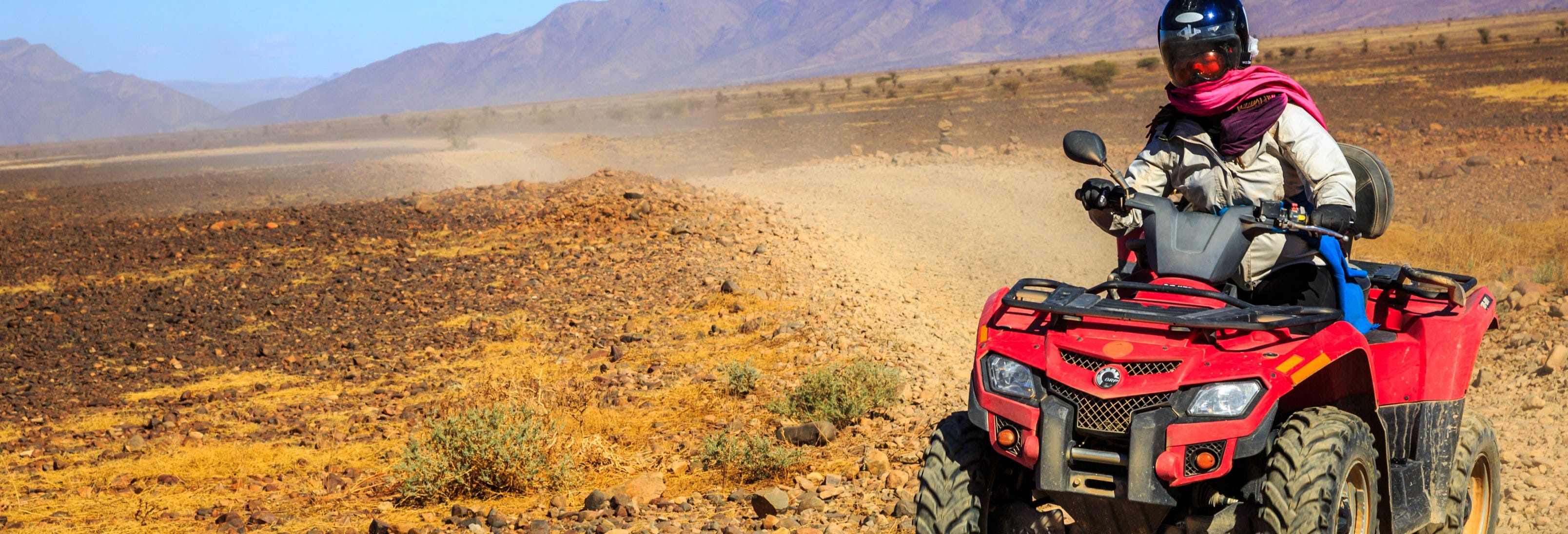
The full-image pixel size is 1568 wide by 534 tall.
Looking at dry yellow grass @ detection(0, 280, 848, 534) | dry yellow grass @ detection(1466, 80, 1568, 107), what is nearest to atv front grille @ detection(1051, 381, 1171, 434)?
dry yellow grass @ detection(0, 280, 848, 534)

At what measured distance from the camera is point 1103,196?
3.80m

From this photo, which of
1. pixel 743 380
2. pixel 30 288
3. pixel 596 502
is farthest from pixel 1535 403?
pixel 30 288

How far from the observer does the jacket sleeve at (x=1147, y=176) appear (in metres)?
4.29

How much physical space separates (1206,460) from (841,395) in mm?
4294

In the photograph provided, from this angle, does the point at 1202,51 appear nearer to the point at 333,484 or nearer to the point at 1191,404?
the point at 1191,404

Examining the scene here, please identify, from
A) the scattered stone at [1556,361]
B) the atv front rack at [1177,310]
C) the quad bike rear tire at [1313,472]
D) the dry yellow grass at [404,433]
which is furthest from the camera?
the scattered stone at [1556,361]

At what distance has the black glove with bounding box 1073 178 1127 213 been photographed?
378cm

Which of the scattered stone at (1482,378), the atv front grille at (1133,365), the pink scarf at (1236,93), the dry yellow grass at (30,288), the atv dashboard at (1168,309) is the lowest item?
the scattered stone at (1482,378)

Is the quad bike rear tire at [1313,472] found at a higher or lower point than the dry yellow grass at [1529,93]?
higher

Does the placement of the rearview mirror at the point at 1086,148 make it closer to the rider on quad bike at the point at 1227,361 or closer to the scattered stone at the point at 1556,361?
the rider on quad bike at the point at 1227,361

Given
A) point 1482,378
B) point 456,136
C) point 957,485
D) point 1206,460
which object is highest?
point 1206,460

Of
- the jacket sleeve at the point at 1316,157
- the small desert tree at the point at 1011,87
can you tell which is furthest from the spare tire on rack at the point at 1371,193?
the small desert tree at the point at 1011,87

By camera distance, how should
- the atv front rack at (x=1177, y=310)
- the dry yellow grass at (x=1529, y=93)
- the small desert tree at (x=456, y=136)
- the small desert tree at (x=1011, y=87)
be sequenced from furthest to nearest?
the small desert tree at (x=1011, y=87)
the small desert tree at (x=456, y=136)
the dry yellow grass at (x=1529, y=93)
the atv front rack at (x=1177, y=310)

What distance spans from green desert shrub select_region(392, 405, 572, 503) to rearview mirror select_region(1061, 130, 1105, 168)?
11.8 ft
